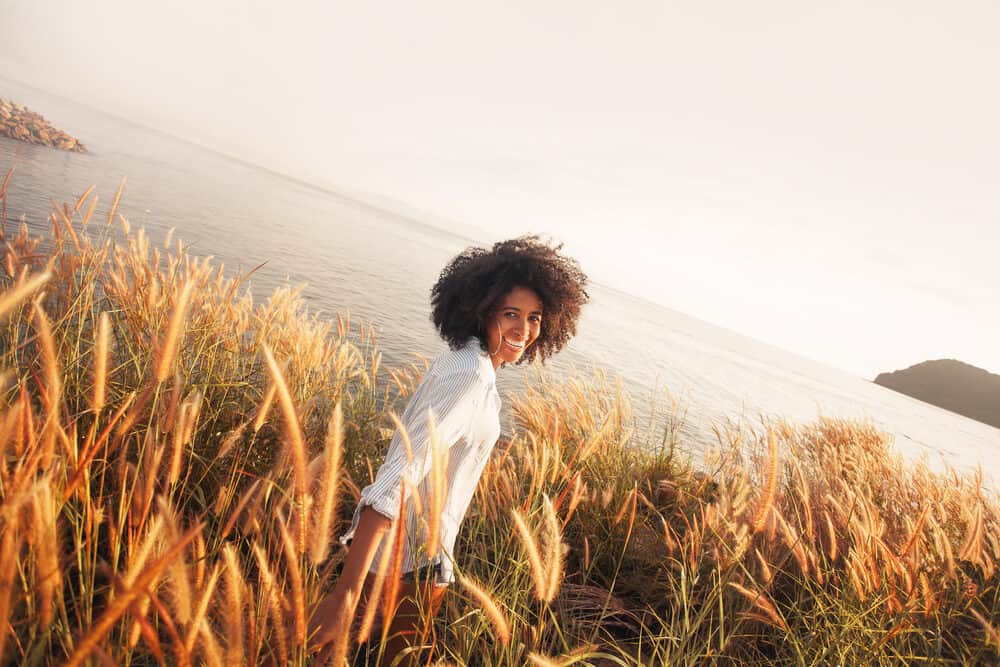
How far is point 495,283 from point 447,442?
1.00m

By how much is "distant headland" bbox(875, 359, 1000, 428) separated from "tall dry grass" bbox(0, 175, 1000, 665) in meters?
87.3

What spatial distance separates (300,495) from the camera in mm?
901

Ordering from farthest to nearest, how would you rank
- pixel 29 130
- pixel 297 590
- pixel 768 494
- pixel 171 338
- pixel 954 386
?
pixel 954 386, pixel 29 130, pixel 768 494, pixel 171 338, pixel 297 590

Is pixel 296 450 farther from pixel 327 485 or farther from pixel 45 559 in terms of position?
pixel 45 559

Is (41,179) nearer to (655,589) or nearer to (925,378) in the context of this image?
(655,589)

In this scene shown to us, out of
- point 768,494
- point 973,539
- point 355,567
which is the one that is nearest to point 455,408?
point 355,567

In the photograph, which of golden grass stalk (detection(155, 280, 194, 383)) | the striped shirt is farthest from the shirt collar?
golden grass stalk (detection(155, 280, 194, 383))

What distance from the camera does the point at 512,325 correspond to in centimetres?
209

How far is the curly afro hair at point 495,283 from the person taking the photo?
2.25 metres

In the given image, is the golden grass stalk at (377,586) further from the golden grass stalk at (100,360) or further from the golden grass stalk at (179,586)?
the golden grass stalk at (100,360)

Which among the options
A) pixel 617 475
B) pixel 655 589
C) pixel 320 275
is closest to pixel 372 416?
pixel 617 475

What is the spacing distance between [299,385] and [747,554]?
378 centimetres

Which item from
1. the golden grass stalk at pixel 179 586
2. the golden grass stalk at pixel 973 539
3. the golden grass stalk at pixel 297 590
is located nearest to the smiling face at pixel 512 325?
the golden grass stalk at pixel 297 590

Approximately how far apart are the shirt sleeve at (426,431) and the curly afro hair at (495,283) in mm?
475
